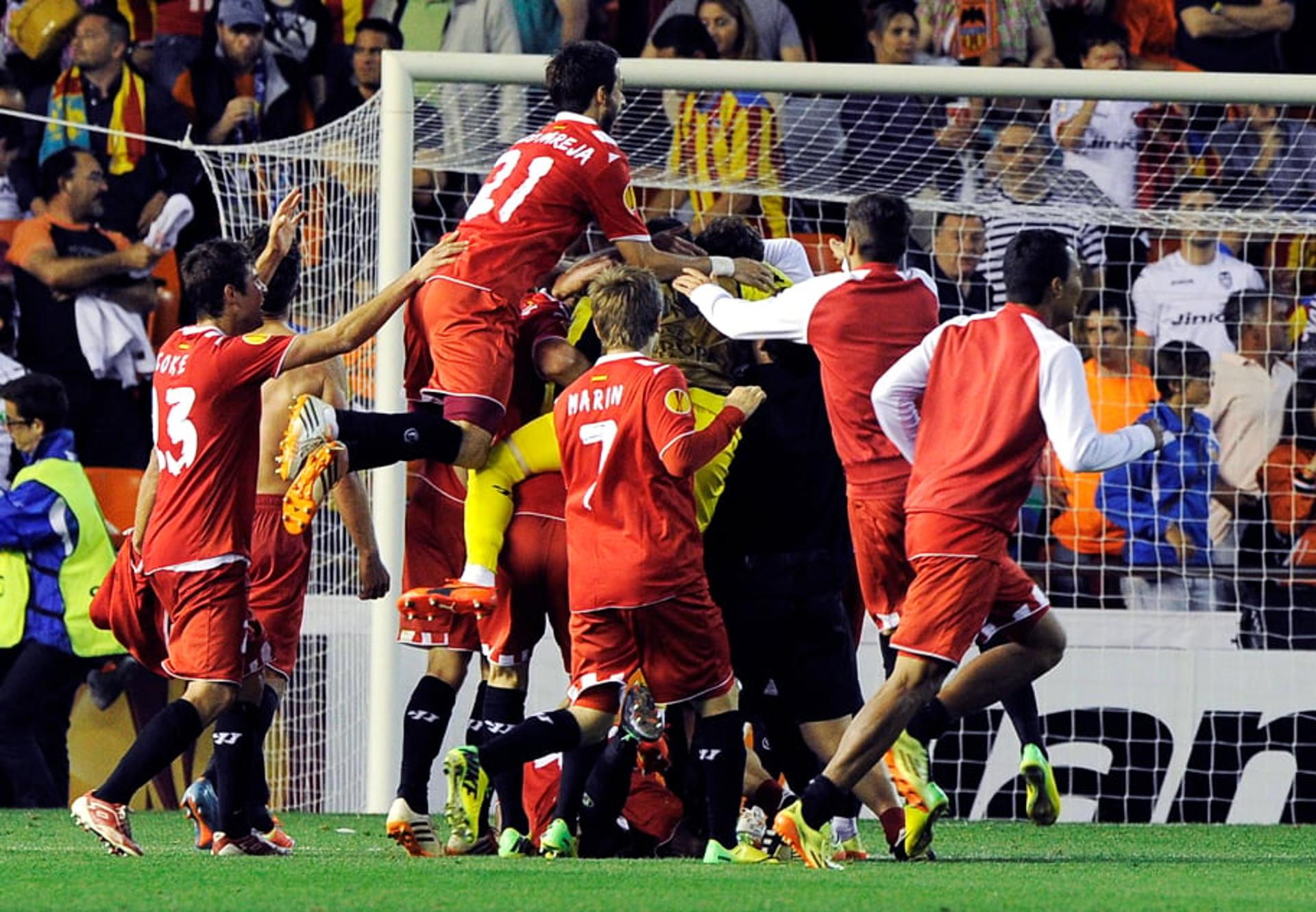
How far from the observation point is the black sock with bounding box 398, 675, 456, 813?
7.11 m

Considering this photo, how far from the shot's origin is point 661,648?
21.8 ft

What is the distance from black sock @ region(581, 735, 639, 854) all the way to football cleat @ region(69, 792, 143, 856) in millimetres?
1381

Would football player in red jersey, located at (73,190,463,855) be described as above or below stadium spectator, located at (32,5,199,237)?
below

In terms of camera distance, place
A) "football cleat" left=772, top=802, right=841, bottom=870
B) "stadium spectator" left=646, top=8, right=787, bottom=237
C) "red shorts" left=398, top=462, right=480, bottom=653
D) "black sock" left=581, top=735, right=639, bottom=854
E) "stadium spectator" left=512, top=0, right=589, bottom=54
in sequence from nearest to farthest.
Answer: "football cleat" left=772, top=802, right=841, bottom=870 < "black sock" left=581, top=735, right=639, bottom=854 < "red shorts" left=398, top=462, right=480, bottom=653 < "stadium spectator" left=646, top=8, right=787, bottom=237 < "stadium spectator" left=512, top=0, right=589, bottom=54

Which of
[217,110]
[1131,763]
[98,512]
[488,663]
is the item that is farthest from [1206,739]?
[217,110]

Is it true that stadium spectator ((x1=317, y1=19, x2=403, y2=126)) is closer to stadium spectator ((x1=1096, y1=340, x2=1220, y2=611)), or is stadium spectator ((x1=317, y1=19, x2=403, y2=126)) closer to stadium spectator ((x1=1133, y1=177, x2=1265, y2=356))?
stadium spectator ((x1=1133, y1=177, x2=1265, y2=356))

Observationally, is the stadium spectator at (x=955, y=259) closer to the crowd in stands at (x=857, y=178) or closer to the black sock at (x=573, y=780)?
the crowd in stands at (x=857, y=178)

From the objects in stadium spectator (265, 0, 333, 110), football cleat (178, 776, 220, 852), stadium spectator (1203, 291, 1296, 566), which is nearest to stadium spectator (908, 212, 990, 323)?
stadium spectator (1203, 291, 1296, 566)

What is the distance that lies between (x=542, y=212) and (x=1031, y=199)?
4622 mm

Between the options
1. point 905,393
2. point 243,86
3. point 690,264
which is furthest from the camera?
point 243,86

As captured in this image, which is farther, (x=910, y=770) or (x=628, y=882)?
(x=910, y=770)

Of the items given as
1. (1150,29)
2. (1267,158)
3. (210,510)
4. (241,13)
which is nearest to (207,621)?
(210,510)

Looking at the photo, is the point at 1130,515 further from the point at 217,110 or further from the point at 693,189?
the point at 217,110

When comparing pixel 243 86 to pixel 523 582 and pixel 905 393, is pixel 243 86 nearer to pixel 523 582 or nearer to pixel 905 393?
pixel 523 582
